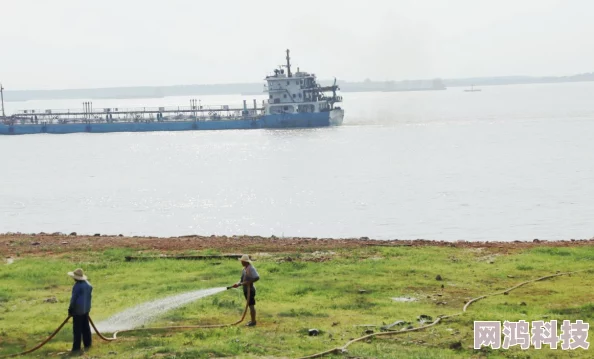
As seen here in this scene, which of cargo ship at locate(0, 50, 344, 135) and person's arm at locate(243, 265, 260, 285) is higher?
cargo ship at locate(0, 50, 344, 135)

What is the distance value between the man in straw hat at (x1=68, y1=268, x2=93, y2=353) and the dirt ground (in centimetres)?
1057

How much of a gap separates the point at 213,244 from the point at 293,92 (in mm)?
82801

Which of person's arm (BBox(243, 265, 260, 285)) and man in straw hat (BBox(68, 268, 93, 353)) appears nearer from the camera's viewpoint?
man in straw hat (BBox(68, 268, 93, 353))

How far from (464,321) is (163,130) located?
114m

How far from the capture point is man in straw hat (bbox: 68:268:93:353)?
14391 mm

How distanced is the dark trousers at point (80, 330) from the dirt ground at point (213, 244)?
10.5 meters

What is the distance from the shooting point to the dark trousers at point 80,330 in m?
14.5

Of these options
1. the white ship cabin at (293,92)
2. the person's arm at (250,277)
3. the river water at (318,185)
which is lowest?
the river water at (318,185)

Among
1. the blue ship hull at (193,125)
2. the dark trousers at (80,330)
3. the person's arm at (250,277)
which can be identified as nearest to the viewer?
the dark trousers at (80,330)

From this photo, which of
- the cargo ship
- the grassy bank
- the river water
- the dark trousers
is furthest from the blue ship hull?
the dark trousers

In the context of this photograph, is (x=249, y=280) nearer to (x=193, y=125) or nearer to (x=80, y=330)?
(x=80, y=330)

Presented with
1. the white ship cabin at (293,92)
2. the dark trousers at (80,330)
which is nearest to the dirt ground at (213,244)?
the dark trousers at (80,330)

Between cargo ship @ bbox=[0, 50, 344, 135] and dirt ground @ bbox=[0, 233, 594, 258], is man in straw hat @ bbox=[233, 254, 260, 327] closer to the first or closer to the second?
dirt ground @ bbox=[0, 233, 594, 258]

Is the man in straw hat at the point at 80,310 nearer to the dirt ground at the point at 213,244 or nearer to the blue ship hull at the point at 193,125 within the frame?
the dirt ground at the point at 213,244
